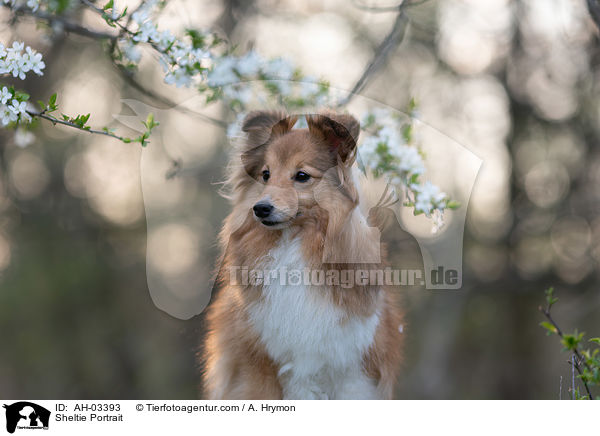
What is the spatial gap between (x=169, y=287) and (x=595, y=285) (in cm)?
506

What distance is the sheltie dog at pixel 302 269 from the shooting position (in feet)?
7.74

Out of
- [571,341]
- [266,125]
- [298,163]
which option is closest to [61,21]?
[266,125]

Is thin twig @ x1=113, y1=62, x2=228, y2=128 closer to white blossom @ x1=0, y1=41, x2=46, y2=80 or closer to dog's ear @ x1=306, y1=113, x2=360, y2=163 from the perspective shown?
dog's ear @ x1=306, y1=113, x2=360, y2=163

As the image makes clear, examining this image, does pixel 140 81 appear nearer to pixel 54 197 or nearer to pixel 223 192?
pixel 223 192

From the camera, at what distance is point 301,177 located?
7.64 ft

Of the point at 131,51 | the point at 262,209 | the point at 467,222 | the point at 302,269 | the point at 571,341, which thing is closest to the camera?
the point at 571,341

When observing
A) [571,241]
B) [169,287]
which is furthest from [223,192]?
[571,241]

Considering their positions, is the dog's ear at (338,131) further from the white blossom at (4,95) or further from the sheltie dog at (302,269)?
the white blossom at (4,95)

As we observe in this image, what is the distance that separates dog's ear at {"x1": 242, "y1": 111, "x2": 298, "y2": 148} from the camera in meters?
2.46

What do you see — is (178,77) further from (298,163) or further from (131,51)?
(298,163)

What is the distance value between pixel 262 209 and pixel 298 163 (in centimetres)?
27

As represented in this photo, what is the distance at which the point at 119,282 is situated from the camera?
7.06m

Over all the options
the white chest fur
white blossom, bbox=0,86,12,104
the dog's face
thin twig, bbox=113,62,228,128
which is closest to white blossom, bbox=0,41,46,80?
white blossom, bbox=0,86,12,104
